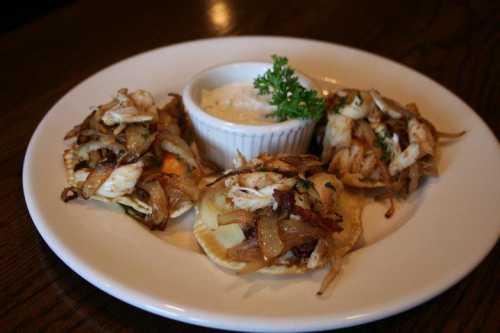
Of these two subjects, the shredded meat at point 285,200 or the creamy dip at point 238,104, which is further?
the creamy dip at point 238,104

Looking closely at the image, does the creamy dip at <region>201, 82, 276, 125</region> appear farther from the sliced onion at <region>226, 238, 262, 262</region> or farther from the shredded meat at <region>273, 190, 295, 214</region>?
the sliced onion at <region>226, 238, 262, 262</region>

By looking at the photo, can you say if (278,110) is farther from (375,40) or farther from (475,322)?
(375,40)

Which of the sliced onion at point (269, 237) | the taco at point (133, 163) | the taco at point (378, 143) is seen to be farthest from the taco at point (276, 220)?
the taco at point (378, 143)

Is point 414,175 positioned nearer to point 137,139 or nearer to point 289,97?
point 289,97

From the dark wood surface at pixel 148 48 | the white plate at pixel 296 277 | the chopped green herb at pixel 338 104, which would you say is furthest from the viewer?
the chopped green herb at pixel 338 104

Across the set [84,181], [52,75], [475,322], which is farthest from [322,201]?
[52,75]

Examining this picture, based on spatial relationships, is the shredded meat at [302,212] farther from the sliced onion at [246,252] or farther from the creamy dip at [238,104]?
the creamy dip at [238,104]

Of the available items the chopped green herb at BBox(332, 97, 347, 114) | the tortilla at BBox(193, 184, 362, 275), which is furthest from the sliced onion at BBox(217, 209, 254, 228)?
the chopped green herb at BBox(332, 97, 347, 114)

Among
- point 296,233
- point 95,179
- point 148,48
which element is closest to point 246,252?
Answer: point 296,233

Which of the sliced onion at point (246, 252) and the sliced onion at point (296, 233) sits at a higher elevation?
the sliced onion at point (296, 233)
